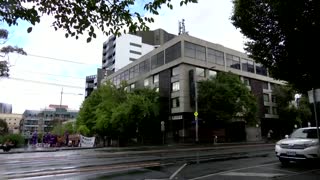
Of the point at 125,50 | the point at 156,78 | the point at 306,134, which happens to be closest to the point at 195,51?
the point at 156,78

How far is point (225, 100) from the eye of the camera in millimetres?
Result: 50812

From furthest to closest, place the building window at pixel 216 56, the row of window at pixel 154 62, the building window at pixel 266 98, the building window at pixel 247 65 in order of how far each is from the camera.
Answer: the building window at pixel 266 98 < the building window at pixel 247 65 < the building window at pixel 216 56 < the row of window at pixel 154 62

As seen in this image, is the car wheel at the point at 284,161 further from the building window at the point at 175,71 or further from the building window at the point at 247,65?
the building window at the point at 247,65

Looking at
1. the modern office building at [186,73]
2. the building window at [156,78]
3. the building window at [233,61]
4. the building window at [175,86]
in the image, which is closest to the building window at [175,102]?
the modern office building at [186,73]

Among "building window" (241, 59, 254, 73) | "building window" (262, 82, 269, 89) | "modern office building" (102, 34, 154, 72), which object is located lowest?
"building window" (262, 82, 269, 89)

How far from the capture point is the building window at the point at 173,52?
5635 cm

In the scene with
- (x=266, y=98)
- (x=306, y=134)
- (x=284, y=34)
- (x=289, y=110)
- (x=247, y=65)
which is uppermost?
(x=247, y=65)

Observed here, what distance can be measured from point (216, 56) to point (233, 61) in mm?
4628

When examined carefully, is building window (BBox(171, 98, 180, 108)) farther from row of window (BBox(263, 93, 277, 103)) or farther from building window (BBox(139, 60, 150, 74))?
row of window (BBox(263, 93, 277, 103))

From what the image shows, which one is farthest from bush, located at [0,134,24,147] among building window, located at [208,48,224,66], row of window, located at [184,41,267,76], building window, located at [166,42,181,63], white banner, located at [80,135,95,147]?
building window, located at [208,48,224,66]

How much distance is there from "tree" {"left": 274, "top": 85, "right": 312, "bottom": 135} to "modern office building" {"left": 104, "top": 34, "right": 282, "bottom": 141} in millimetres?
2558

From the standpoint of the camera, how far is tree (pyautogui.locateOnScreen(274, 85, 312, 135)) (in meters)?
68.1

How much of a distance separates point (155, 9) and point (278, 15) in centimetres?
651

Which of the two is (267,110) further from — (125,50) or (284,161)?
(284,161)
